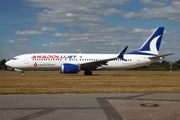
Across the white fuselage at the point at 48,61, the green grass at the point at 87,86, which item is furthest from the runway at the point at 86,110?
the white fuselage at the point at 48,61

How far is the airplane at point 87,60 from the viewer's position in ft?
119

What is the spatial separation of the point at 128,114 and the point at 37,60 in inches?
1185

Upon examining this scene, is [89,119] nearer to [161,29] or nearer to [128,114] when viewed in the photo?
[128,114]

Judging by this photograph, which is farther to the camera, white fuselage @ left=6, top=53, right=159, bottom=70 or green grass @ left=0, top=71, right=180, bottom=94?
white fuselage @ left=6, top=53, right=159, bottom=70

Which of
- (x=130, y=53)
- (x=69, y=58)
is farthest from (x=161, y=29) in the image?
(x=69, y=58)

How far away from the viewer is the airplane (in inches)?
1433

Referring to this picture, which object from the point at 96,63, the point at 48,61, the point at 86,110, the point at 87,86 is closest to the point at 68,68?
the point at 48,61

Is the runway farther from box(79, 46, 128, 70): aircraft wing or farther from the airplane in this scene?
box(79, 46, 128, 70): aircraft wing

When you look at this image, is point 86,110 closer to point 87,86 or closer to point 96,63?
point 87,86

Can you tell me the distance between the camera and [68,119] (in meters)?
6.98

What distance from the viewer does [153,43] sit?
1580 inches

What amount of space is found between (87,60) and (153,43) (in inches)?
388

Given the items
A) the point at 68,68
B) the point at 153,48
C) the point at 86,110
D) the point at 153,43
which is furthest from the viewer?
the point at 153,48

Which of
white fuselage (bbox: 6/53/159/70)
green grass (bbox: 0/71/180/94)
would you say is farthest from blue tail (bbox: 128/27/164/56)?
green grass (bbox: 0/71/180/94)
